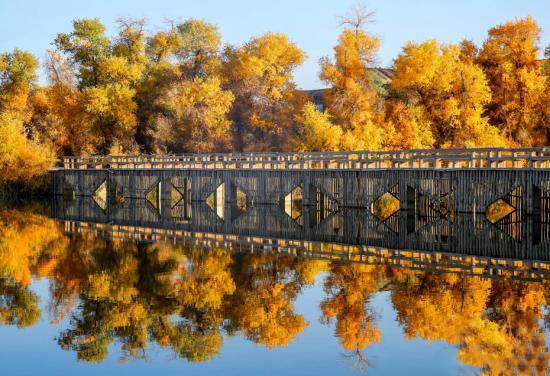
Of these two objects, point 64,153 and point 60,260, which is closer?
point 60,260

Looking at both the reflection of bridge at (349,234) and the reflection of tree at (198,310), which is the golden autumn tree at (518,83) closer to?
the reflection of bridge at (349,234)

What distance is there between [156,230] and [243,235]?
4510 mm

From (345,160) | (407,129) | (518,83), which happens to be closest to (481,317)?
(345,160)

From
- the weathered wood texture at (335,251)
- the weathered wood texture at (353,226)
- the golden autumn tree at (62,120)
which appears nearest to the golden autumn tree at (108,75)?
the golden autumn tree at (62,120)

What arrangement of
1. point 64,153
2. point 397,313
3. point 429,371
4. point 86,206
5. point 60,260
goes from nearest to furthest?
point 429,371 < point 397,313 < point 60,260 < point 86,206 < point 64,153

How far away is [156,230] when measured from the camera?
36.4 m

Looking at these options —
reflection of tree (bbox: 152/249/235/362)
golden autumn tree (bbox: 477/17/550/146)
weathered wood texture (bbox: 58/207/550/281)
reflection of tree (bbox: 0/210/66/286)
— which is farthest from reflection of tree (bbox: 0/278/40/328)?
golden autumn tree (bbox: 477/17/550/146)

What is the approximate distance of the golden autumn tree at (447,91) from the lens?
2189 inches

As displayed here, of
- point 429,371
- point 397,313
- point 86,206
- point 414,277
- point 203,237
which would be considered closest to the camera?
point 429,371

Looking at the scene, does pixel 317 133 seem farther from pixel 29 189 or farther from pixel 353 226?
pixel 29 189

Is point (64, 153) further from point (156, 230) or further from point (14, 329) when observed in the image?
point (14, 329)

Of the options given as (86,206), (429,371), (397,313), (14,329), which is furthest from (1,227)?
(429,371)

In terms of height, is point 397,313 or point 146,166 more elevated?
point 146,166

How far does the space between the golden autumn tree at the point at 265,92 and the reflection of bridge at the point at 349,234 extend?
1481 centimetres
